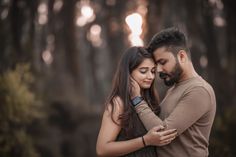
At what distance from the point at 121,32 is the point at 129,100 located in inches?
799

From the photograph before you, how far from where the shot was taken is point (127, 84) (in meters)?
4.41

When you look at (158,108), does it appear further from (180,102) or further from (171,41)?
(171,41)

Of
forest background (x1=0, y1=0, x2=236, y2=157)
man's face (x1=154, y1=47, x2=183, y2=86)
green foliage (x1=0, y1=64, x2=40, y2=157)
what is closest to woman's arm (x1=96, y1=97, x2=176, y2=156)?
man's face (x1=154, y1=47, x2=183, y2=86)

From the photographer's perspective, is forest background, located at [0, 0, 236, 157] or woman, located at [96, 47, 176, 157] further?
forest background, located at [0, 0, 236, 157]

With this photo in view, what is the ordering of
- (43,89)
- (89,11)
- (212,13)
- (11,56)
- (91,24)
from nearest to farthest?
(212,13)
(11,56)
(43,89)
(89,11)
(91,24)

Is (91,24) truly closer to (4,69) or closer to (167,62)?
(4,69)

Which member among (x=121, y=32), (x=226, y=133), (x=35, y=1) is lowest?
(x=226, y=133)

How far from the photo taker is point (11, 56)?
14.7 meters

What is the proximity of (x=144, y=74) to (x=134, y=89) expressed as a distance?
172 millimetres

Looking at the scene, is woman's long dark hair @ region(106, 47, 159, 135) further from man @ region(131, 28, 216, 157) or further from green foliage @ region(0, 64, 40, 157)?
green foliage @ region(0, 64, 40, 157)

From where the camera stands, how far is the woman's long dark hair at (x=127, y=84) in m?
4.33

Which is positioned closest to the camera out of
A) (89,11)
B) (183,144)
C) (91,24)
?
(183,144)

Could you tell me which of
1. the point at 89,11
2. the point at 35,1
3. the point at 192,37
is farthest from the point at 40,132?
the point at 89,11

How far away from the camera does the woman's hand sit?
416 centimetres
